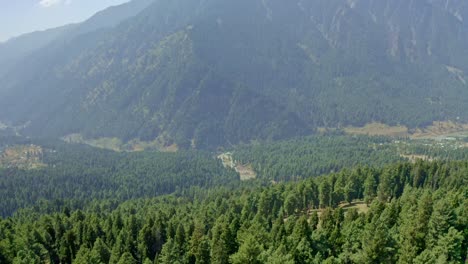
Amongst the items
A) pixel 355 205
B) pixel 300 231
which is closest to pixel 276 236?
pixel 300 231

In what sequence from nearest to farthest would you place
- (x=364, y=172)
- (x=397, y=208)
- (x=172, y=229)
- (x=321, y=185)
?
1. (x=397, y=208)
2. (x=172, y=229)
3. (x=321, y=185)
4. (x=364, y=172)

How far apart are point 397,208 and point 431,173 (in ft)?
217

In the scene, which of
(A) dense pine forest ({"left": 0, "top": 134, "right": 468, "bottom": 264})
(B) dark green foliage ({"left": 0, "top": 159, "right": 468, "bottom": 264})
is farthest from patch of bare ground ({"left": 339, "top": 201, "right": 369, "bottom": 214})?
(B) dark green foliage ({"left": 0, "top": 159, "right": 468, "bottom": 264})

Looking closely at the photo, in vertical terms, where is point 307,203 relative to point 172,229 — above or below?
below

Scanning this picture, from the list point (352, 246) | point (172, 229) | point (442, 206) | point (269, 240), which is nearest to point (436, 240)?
point (442, 206)

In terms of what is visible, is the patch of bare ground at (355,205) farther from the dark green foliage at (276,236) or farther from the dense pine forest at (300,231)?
the dark green foliage at (276,236)

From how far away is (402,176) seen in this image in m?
150

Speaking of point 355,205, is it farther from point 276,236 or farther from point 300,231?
point 300,231

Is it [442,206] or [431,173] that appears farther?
[431,173]

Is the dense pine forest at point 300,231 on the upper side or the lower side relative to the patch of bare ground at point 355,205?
upper

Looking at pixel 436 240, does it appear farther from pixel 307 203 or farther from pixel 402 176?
pixel 402 176

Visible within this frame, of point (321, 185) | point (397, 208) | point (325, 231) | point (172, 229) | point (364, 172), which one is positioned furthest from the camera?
point (364, 172)

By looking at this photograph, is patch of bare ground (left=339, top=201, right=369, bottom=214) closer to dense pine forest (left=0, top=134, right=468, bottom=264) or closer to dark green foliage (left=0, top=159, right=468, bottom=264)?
dense pine forest (left=0, top=134, right=468, bottom=264)

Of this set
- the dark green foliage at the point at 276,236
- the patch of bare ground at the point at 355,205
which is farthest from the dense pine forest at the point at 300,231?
the patch of bare ground at the point at 355,205
